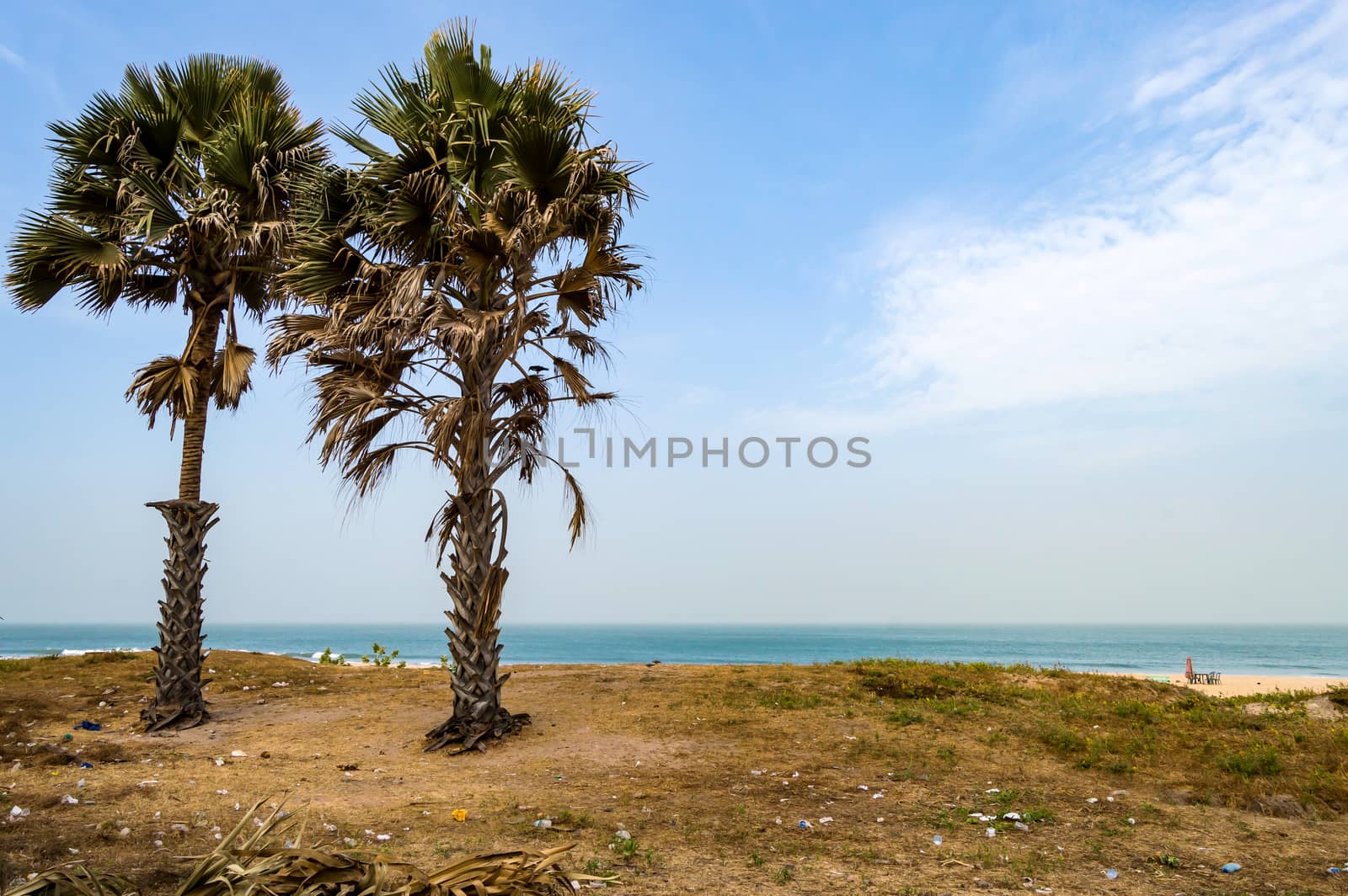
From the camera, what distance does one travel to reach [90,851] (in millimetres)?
5680

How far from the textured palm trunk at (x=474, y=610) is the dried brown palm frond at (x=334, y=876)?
23.0ft

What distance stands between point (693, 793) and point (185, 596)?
8.11 m

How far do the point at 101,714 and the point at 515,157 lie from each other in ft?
33.2

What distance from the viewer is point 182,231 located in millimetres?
→ 11609

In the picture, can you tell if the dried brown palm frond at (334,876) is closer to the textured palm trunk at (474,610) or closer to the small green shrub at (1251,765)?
the textured palm trunk at (474,610)

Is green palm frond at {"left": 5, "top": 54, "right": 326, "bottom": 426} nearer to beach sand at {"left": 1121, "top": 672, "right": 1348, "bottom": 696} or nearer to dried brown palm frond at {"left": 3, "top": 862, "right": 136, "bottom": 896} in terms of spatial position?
dried brown palm frond at {"left": 3, "top": 862, "right": 136, "bottom": 896}

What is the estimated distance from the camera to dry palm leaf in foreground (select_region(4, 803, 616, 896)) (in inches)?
97.5

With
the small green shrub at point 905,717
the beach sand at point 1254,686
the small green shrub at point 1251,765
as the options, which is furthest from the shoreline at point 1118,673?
the small green shrub at point 1251,765

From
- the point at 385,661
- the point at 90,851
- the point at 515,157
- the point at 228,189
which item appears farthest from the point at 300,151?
the point at 385,661

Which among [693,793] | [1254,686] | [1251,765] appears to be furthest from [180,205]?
[1254,686]

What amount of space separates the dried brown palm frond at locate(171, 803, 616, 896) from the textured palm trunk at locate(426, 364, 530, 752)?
7.00 m

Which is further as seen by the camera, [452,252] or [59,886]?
[452,252]

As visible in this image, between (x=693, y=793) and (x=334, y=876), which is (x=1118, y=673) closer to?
(x=693, y=793)

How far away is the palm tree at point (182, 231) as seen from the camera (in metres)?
11.3
